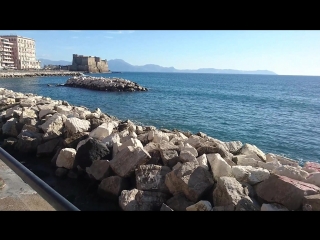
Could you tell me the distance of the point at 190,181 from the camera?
4316 millimetres

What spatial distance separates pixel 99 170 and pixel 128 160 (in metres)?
0.66

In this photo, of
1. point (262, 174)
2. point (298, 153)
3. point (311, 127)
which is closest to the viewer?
point (262, 174)

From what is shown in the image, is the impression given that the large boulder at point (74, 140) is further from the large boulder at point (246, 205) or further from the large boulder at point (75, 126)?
the large boulder at point (246, 205)

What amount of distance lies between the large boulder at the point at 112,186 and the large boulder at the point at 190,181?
844 millimetres

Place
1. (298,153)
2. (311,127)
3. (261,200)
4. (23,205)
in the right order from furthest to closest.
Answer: (311,127) < (298,153) < (261,200) < (23,205)

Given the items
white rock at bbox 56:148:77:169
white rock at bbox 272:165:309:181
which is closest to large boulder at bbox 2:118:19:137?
white rock at bbox 56:148:77:169

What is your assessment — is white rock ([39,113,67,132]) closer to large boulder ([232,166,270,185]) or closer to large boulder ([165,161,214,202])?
large boulder ([165,161,214,202])

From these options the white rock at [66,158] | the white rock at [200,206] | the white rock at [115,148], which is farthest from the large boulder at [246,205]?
the white rock at [66,158]

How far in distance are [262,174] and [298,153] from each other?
856 cm

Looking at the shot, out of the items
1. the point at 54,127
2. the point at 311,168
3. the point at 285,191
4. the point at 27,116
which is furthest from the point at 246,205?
the point at 27,116
